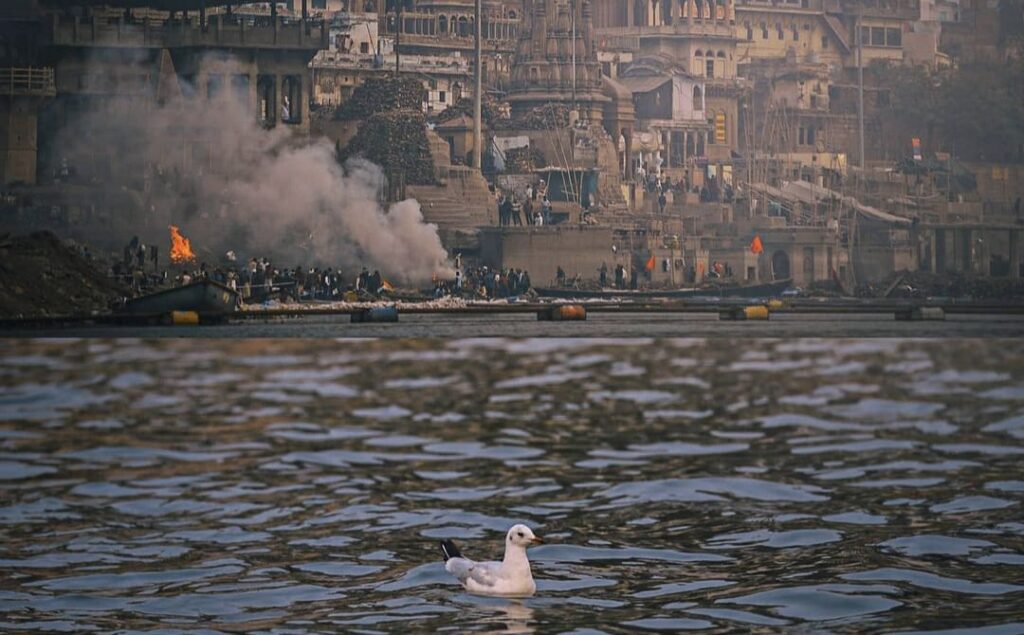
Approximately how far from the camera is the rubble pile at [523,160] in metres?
58.4

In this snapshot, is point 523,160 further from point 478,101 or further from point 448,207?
point 448,207

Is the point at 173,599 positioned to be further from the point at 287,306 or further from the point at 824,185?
the point at 824,185

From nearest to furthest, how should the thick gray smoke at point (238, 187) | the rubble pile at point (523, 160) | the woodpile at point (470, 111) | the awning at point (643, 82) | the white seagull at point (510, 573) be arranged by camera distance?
the white seagull at point (510, 573) → the thick gray smoke at point (238, 187) → the woodpile at point (470, 111) → the rubble pile at point (523, 160) → the awning at point (643, 82)

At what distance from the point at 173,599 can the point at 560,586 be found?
2.69m

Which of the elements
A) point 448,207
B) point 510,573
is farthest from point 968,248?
point 510,573

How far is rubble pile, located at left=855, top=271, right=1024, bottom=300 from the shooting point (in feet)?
200

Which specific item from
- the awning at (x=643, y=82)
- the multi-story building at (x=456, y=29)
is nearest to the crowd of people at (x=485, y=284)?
the multi-story building at (x=456, y=29)

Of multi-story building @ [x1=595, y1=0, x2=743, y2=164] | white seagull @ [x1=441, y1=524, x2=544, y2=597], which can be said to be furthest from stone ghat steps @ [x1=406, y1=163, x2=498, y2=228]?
white seagull @ [x1=441, y1=524, x2=544, y2=597]

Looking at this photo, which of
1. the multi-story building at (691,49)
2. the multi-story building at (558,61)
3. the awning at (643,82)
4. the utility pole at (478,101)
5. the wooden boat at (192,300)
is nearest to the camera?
the wooden boat at (192,300)

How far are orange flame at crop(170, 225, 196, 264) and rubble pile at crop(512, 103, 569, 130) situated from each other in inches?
722

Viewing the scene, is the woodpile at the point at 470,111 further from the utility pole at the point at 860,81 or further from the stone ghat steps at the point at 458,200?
the utility pole at the point at 860,81

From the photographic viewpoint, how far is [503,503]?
62.3ft

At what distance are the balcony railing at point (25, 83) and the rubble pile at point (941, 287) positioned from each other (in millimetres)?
25677

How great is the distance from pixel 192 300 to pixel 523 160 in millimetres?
15103
